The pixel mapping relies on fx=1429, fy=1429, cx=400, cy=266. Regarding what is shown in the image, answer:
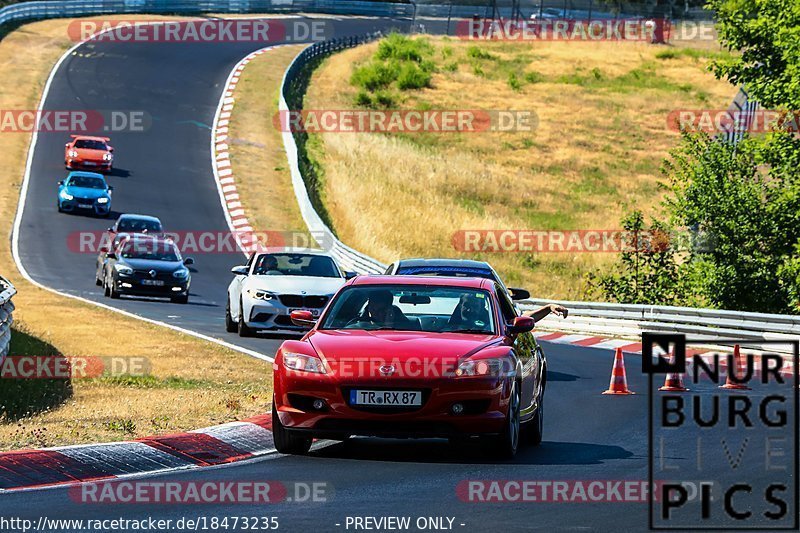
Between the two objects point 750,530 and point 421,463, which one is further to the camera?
point 421,463

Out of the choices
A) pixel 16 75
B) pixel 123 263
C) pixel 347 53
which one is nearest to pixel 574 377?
pixel 123 263

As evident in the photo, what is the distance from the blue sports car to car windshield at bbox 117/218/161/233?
23.7 feet

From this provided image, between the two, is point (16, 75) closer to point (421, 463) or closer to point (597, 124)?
point (597, 124)

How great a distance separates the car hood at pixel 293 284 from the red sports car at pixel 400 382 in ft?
33.2

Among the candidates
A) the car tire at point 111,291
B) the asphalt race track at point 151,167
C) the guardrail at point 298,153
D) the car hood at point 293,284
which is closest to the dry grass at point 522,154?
the guardrail at point 298,153

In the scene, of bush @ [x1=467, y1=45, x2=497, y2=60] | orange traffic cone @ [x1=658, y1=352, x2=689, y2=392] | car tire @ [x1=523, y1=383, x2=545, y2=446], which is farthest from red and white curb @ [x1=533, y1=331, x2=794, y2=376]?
bush @ [x1=467, y1=45, x2=497, y2=60]

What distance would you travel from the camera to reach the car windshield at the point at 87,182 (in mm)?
43528

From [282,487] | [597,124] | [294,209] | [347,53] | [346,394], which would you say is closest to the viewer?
[282,487]

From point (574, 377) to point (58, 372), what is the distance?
22.6 ft

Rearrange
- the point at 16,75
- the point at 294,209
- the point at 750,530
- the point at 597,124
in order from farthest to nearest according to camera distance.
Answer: the point at 597,124 < the point at 16,75 < the point at 294,209 < the point at 750,530

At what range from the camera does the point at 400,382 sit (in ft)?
35.2

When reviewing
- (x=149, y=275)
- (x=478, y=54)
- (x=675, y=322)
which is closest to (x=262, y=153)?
(x=149, y=275)

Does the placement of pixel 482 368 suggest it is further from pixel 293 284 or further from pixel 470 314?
pixel 293 284

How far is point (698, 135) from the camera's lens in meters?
29.4
